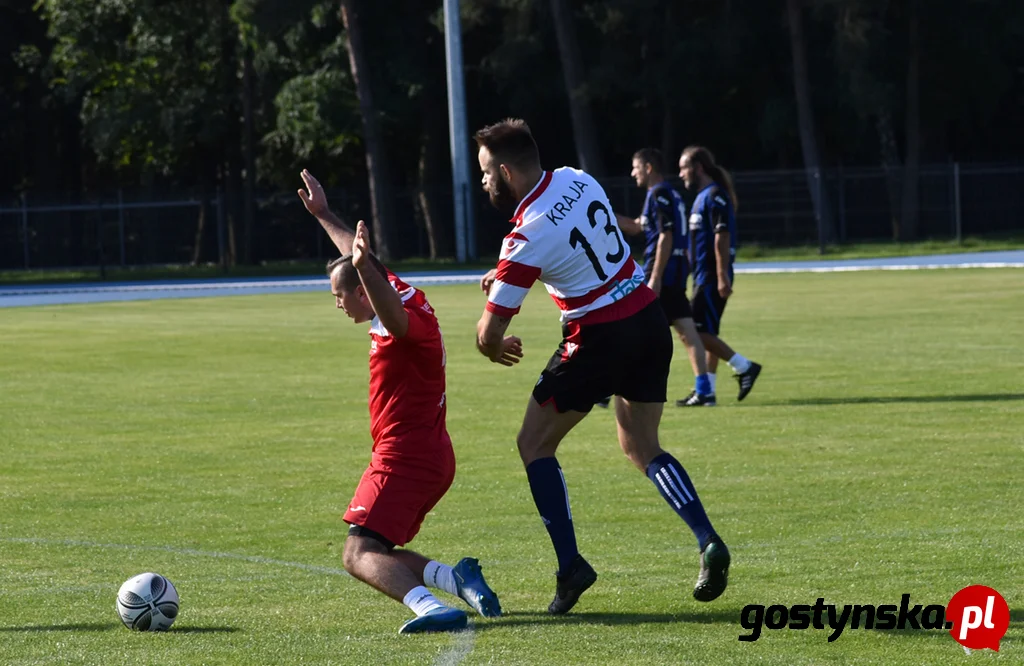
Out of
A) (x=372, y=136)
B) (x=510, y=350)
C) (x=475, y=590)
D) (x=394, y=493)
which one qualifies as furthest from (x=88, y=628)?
(x=372, y=136)

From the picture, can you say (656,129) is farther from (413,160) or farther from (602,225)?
(602,225)

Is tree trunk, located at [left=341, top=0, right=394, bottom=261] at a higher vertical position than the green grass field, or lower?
higher

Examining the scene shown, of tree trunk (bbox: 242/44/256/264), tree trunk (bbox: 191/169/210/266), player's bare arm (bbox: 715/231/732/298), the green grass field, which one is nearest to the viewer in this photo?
the green grass field

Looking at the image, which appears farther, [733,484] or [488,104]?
[488,104]

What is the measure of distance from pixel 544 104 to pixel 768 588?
45616 millimetres

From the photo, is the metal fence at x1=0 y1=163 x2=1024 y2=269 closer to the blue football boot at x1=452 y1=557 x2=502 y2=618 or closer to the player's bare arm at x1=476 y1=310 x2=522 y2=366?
the player's bare arm at x1=476 y1=310 x2=522 y2=366

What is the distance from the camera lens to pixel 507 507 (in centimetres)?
853

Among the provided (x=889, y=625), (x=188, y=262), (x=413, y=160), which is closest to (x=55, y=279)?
(x=188, y=262)

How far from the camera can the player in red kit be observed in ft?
19.7

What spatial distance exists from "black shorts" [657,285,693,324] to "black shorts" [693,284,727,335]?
0.18m


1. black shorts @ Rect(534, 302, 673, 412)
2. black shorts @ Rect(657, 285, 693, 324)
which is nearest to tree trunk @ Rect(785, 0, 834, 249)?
black shorts @ Rect(657, 285, 693, 324)

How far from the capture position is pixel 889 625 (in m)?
5.75

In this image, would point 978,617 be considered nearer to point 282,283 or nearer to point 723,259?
point 723,259

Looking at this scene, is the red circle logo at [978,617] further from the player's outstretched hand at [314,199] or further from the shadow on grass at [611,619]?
the player's outstretched hand at [314,199]
